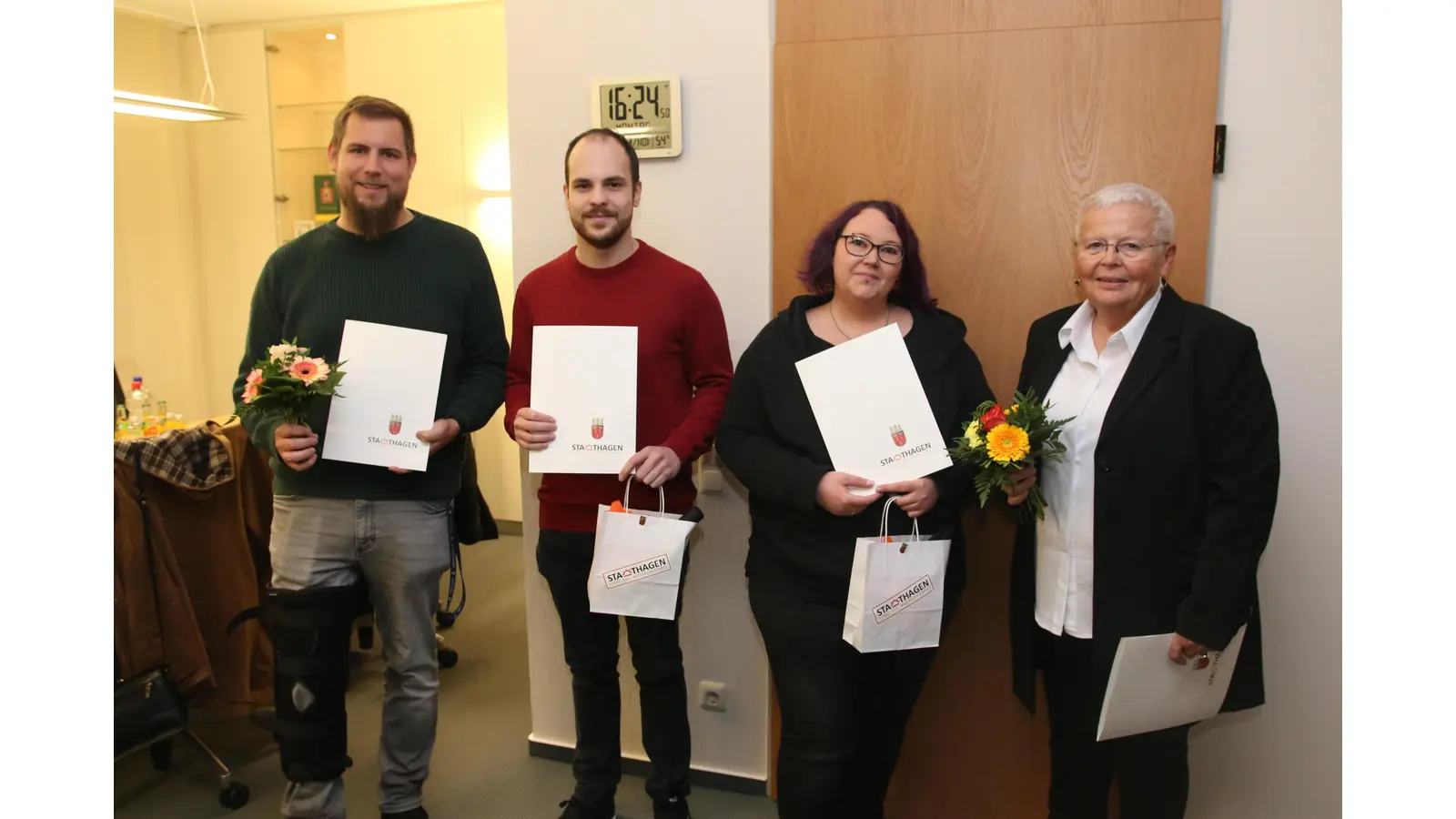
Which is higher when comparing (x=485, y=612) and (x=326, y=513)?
(x=326, y=513)

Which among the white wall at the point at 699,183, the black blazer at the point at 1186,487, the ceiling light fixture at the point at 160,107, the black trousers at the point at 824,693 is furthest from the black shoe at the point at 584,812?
the ceiling light fixture at the point at 160,107

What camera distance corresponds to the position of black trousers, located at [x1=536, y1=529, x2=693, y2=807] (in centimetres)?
220

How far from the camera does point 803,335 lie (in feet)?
6.38

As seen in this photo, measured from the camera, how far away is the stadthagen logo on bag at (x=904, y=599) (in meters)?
1.76

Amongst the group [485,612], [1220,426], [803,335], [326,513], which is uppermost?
[803,335]

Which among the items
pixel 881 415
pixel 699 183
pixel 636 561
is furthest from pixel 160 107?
pixel 881 415

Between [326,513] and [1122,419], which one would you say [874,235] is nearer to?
[1122,419]

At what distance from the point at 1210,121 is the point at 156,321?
642 centimetres

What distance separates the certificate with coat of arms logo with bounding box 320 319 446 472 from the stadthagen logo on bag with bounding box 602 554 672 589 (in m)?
0.54

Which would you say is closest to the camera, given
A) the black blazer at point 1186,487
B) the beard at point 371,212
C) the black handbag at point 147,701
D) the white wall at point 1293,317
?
the black blazer at point 1186,487

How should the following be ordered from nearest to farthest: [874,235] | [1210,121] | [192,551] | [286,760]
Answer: [874,235] < [1210,121] < [286,760] < [192,551]

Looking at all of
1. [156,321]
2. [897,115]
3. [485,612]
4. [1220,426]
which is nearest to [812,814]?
[1220,426]

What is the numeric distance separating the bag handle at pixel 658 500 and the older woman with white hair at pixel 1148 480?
2.67 ft

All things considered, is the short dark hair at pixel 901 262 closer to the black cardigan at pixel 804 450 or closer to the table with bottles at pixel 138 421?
the black cardigan at pixel 804 450
